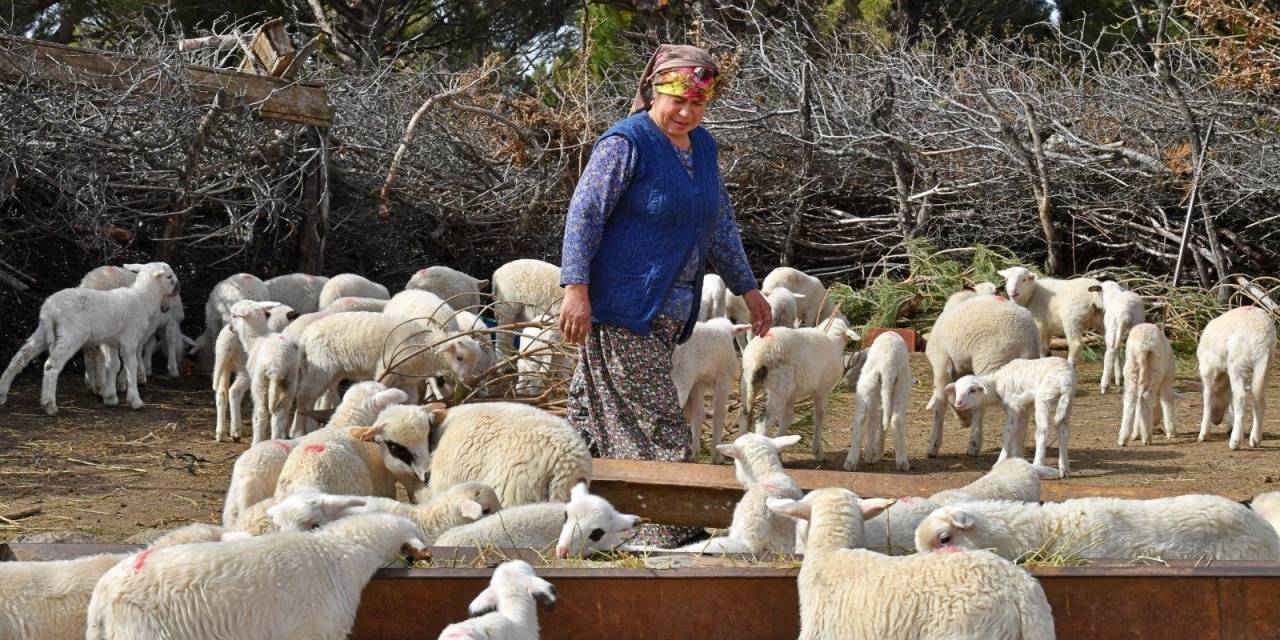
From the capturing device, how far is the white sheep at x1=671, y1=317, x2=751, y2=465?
8.44 meters

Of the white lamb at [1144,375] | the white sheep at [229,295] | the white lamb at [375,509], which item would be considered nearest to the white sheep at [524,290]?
the white sheep at [229,295]

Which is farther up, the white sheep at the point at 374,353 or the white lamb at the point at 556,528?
the white sheep at the point at 374,353

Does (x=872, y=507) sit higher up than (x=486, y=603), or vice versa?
(x=872, y=507)

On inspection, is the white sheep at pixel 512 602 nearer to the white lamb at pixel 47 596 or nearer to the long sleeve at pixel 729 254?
the white lamb at pixel 47 596

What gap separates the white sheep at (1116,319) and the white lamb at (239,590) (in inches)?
325

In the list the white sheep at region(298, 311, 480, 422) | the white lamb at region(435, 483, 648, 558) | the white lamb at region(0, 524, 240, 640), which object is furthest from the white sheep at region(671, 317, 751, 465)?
the white lamb at region(0, 524, 240, 640)

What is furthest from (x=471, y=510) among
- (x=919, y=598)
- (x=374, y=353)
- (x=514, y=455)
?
(x=374, y=353)

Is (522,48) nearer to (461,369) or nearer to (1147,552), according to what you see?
(461,369)

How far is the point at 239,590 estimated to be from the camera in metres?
3.89

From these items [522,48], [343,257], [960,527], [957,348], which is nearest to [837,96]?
[343,257]

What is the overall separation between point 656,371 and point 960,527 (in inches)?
65.2

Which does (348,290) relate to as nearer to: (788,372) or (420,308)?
(420,308)

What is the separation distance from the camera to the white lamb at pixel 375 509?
15.4ft

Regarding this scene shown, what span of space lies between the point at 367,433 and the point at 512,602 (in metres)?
2.00
